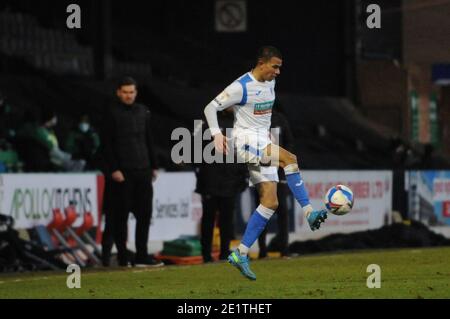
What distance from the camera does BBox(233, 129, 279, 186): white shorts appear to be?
12.7m

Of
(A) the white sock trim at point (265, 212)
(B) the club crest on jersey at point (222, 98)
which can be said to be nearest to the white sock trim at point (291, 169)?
(A) the white sock trim at point (265, 212)

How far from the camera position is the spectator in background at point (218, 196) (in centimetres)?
1650

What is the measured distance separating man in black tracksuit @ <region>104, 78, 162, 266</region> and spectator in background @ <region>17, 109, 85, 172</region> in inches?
168

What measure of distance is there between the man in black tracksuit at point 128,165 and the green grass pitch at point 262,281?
63 cm

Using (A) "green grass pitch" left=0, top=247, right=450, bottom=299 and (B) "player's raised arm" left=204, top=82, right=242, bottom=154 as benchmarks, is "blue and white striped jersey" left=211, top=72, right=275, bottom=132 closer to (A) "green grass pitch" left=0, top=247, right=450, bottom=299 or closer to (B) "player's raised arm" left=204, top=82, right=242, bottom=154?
(B) "player's raised arm" left=204, top=82, right=242, bottom=154

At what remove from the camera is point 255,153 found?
Answer: 41.7 feet

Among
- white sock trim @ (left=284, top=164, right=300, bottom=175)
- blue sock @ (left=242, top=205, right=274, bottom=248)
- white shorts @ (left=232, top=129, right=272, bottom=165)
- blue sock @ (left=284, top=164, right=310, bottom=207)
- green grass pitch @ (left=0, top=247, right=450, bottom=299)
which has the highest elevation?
white shorts @ (left=232, top=129, right=272, bottom=165)

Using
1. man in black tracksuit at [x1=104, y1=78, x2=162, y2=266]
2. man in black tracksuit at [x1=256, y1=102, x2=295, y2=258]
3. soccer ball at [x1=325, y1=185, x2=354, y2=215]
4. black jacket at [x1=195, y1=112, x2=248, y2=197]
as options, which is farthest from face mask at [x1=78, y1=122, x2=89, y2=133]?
soccer ball at [x1=325, y1=185, x2=354, y2=215]

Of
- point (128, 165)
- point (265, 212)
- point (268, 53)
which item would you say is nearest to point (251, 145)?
point (265, 212)

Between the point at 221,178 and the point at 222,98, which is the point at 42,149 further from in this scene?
the point at 222,98

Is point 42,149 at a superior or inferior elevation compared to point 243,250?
superior

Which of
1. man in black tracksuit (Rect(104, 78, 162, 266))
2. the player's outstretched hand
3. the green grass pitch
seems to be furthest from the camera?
man in black tracksuit (Rect(104, 78, 162, 266))

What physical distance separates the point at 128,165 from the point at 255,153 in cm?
317
